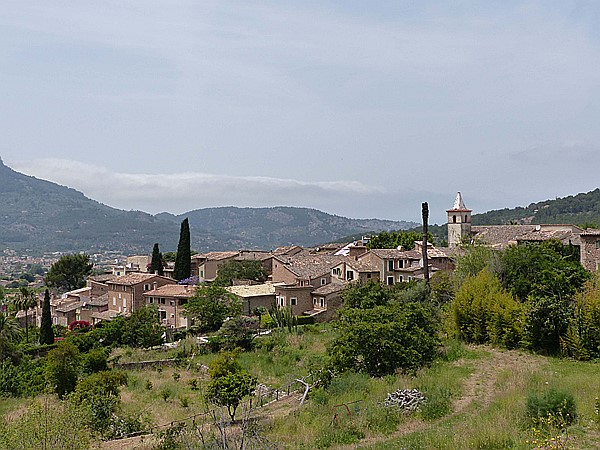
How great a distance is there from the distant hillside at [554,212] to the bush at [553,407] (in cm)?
12246

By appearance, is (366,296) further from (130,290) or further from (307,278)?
(130,290)

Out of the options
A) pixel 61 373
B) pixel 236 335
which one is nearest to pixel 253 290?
pixel 236 335

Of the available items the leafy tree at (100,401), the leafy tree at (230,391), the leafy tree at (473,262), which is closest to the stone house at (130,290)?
the leafy tree at (473,262)

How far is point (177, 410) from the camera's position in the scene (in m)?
20.2

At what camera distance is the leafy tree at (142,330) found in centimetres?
3806

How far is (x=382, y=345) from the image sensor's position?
1931cm

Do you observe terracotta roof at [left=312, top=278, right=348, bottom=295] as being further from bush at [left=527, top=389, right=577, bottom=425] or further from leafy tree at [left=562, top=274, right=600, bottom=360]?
bush at [left=527, top=389, right=577, bottom=425]

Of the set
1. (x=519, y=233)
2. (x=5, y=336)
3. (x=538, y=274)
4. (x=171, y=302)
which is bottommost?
(x=5, y=336)

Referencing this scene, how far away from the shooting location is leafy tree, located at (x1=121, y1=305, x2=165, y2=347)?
38062 millimetres

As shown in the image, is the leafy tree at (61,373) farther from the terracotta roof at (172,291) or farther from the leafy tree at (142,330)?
the terracotta roof at (172,291)

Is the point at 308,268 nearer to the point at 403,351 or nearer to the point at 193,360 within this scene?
the point at 193,360

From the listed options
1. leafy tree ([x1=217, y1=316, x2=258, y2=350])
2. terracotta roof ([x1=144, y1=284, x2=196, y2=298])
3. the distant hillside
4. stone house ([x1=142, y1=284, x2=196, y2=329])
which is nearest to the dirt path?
leafy tree ([x1=217, y1=316, x2=258, y2=350])

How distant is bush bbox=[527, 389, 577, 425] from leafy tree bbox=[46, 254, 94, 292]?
77.4 m

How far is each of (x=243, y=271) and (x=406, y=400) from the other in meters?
45.6
